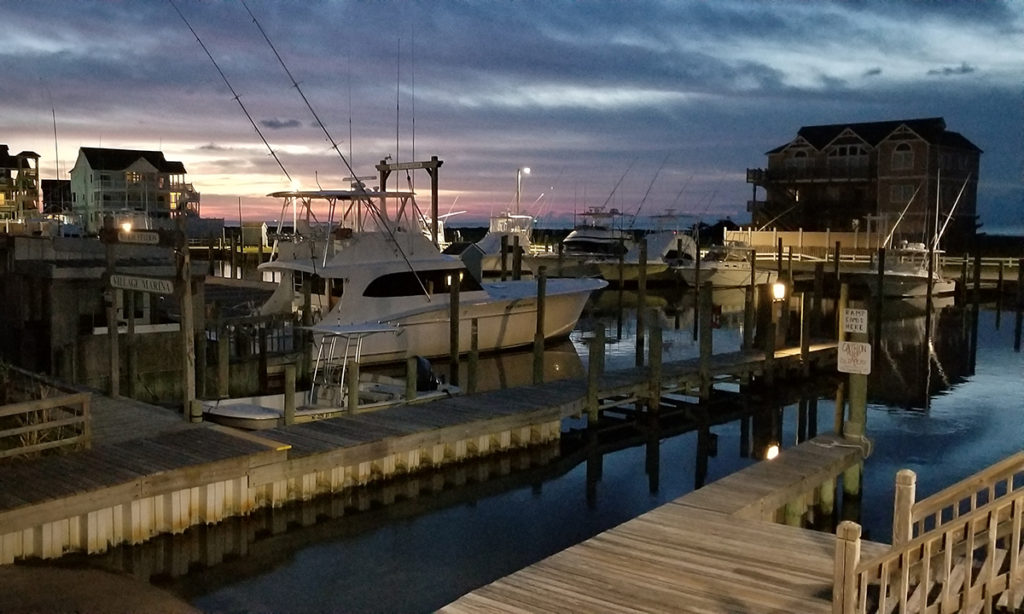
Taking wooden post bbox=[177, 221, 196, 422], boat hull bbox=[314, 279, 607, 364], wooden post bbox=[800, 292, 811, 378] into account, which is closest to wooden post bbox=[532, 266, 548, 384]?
boat hull bbox=[314, 279, 607, 364]

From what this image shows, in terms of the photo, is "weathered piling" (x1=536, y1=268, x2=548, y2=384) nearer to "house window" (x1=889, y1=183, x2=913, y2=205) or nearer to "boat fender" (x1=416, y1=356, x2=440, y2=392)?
"boat fender" (x1=416, y1=356, x2=440, y2=392)

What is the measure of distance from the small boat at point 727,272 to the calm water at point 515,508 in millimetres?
24724

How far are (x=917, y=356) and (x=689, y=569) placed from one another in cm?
2434

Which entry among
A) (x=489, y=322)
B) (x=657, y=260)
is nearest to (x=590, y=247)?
(x=657, y=260)

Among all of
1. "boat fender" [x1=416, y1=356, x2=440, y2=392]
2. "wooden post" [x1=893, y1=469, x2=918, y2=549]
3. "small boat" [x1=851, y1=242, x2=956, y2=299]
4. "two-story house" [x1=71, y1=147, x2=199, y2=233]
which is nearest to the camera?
"wooden post" [x1=893, y1=469, x2=918, y2=549]

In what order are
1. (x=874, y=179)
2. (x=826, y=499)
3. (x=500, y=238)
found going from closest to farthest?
(x=826, y=499), (x=500, y=238), (x=874, y=179)

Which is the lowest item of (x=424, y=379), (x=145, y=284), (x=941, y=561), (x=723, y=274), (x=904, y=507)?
(x=424, y=379)

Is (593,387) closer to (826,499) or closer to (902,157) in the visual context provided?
(826,499)

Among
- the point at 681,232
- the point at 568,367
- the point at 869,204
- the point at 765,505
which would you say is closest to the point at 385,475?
the point at 765,505

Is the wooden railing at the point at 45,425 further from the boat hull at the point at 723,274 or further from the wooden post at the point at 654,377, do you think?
the boat hull at the point at 723,274

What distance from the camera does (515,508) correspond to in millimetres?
13594

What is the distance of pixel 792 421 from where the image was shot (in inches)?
779

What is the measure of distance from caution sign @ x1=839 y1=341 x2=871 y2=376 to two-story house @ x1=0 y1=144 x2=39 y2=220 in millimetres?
51136

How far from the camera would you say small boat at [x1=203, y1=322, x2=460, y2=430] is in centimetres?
1449
